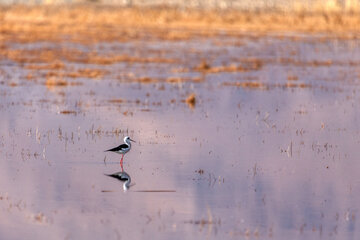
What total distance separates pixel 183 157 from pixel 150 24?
45.3m

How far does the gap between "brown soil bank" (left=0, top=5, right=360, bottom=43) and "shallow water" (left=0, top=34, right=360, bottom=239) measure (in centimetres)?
2034

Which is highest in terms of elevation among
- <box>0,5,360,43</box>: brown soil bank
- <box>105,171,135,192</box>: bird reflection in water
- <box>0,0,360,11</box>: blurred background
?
<box>0,0,360,11</box>: blurred background

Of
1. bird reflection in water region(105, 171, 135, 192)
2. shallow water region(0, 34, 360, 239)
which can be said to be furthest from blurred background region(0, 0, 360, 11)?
bird reflection in water region(105, 171, 135, 192)

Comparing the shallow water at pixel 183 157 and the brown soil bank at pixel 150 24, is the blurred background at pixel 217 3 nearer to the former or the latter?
the brown soil bank at pixel 150 24

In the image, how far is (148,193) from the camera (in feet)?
44.8

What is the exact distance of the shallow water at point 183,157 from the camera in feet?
39.9

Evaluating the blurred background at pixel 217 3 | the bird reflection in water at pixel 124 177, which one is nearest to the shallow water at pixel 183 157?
the bird reflection in water at pixel 124 177

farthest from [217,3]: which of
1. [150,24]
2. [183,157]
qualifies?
[183,157]

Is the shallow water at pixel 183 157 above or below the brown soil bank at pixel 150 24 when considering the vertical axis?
below

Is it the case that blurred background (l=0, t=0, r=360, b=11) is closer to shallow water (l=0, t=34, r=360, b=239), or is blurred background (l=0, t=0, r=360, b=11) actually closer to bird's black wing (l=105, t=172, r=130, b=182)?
shallow water (l=0, t=34, r=360, b=239)

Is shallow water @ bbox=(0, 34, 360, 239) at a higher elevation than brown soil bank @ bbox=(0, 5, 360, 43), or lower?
lower

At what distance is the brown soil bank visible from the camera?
5188cm

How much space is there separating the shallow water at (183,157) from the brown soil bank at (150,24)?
20339 millimetres

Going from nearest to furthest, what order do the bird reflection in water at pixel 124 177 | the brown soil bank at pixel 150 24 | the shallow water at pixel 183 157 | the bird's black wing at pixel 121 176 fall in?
1. the shallow water at pixel 183 157
2. the bird reflection in water at pixel 124 177
3. the bird's black wing at pixel 121 176
4. the brown soil bank at pixel 150 24
